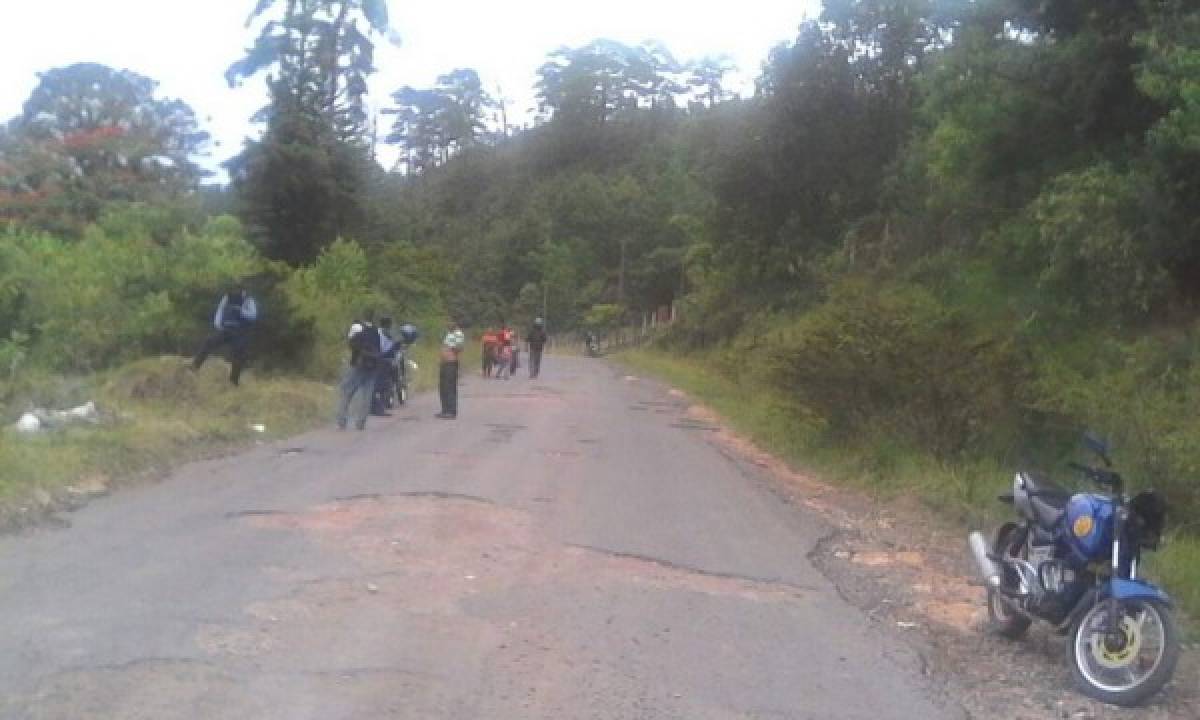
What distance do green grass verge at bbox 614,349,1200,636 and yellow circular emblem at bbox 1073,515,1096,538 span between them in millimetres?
1551

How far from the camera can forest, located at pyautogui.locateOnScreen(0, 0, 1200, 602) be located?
608 inches

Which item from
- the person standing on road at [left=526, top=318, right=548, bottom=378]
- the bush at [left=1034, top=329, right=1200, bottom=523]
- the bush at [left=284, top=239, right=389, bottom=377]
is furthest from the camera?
the person standing on road at [left=526, top=318, right=548, bottom=378]

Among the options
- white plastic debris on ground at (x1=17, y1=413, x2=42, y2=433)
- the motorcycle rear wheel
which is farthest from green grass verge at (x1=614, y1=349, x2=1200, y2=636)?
white plastic debris on ground at (x1=17, y1=413, x2=42, y2=433)

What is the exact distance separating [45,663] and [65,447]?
7.23 meters

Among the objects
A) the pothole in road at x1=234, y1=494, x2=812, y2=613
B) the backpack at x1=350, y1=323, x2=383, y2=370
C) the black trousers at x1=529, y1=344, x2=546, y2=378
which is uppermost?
the backpack at x1=350, y1=323, x2=383, y2=370

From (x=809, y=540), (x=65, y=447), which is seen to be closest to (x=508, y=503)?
(x=809, y=540)

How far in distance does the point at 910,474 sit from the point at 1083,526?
24.2ft

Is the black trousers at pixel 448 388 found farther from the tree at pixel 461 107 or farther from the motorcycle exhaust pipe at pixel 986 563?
the tree at pixel 461 107

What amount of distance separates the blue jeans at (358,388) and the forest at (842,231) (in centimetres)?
417

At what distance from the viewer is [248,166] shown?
3597 cm

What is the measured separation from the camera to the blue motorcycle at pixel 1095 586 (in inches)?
268

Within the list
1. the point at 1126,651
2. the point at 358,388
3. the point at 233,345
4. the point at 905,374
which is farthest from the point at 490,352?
the point at 1126,651

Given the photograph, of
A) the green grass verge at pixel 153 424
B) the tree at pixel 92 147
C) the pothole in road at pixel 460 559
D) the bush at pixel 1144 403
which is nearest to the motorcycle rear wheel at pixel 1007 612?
the pothole in road at pixel 460 559

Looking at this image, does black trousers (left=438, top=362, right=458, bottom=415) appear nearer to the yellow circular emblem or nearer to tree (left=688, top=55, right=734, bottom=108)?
the yellow circular emblem
